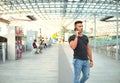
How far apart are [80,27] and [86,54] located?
0.65 meters

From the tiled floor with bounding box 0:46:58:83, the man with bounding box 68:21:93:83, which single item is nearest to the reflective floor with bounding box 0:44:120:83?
the tiled floor with bounding box 0:46:58:83

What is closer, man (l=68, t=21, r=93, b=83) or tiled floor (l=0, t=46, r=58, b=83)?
man (l=68, t=21, r=93, b=83)

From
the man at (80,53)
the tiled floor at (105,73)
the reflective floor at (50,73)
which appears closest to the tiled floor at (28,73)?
the reflective floor at (50,73)

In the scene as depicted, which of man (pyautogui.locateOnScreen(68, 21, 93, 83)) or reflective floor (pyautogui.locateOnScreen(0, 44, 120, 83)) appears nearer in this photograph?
man (pyautogui.locateOnScreen(68, 21, 93, 83))

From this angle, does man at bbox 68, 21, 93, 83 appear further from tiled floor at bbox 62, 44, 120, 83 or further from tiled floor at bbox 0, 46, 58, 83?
tiled floor at bbox 62, 44, 120, 83

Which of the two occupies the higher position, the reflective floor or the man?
the man

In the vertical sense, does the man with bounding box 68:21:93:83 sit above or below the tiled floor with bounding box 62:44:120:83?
above

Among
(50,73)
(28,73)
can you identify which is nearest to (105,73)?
(50,73)

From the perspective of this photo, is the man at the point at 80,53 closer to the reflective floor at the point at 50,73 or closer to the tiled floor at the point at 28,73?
the reflective floor at the point at 50,73

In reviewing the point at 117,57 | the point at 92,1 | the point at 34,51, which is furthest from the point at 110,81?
the point at 92,1

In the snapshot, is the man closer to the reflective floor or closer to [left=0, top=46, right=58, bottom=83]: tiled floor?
the reflective floor

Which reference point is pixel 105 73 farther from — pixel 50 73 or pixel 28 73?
pixel 28 73

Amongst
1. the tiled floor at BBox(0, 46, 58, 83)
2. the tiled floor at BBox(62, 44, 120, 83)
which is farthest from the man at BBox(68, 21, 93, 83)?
the tiled floor at BBox(62, 44, 120, 83)

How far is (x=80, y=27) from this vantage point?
6.21 meters
